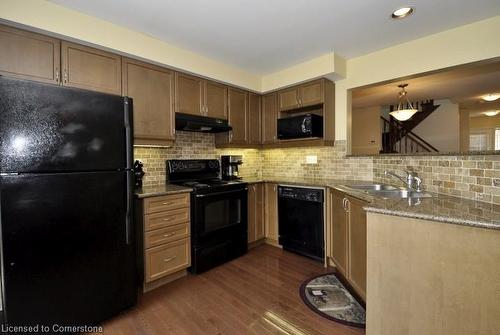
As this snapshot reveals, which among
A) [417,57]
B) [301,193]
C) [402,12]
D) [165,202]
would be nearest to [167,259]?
[165,202]

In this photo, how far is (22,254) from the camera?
1.39 meters

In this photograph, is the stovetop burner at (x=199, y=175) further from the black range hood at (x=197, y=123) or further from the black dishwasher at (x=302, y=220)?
the black dishwasher at (x=302, y=220)

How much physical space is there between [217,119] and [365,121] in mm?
4570

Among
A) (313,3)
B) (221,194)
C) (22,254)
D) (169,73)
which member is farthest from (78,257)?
(313,3)

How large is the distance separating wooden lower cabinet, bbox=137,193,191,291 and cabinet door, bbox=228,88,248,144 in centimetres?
118

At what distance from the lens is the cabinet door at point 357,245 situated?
1.79 metres

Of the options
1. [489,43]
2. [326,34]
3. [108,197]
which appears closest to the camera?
[108,197]

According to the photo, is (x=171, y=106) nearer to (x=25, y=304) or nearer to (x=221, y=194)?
(x=221, y=194)

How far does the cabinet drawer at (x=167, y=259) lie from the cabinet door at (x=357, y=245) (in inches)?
61.5

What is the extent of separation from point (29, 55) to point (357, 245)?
290cm

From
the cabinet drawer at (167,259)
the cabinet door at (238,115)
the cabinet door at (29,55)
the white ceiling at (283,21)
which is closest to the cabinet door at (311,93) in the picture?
the white ceiling at (283,21)

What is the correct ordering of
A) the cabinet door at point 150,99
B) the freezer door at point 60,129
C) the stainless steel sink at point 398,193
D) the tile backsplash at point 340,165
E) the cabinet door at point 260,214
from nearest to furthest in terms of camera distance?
the freezer door at point 60,129, the tile backsplash at point 340,165, the stainless steel sink at point 398,193, the cabinet door at point 150,99, the cabinet door at point 260,214

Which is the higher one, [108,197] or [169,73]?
[169,73]

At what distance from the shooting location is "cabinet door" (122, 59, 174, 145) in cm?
225
